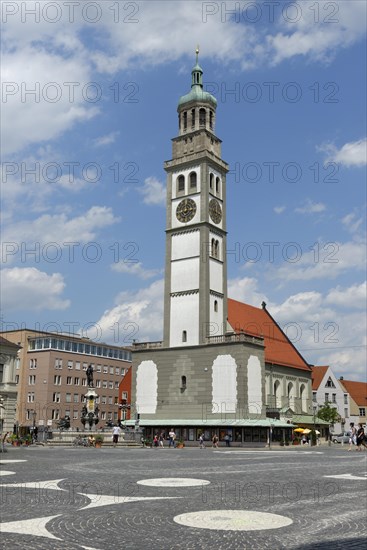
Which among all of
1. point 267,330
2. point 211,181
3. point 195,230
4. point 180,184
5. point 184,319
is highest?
point 211,181

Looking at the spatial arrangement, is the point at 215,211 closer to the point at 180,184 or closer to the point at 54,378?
the point at 180,184

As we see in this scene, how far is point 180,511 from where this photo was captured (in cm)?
1215

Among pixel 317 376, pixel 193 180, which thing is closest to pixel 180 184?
pixel 193 180

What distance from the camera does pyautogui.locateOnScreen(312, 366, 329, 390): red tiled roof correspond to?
104m

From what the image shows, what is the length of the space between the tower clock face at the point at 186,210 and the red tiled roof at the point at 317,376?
49.6m

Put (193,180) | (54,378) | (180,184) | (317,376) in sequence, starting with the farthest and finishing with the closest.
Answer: (317,376), (54,378), (180,184), (193,180)

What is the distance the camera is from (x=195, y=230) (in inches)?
2594

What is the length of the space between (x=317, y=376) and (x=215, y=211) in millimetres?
49747

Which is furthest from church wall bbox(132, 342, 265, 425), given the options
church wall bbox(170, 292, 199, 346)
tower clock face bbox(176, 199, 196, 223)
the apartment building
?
the apartment building

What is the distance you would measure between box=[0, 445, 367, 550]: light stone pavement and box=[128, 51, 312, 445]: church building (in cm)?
3959

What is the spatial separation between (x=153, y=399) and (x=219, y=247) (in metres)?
18.2

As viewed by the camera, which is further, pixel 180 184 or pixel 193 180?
pixel 180 184

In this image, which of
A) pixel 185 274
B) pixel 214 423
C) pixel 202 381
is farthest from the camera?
pixel 185 274

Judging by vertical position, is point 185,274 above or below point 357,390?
above
